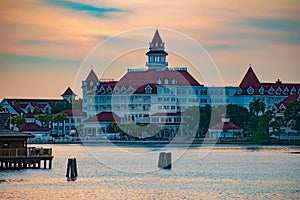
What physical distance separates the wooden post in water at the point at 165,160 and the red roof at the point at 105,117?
93.6 m

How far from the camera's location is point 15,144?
66.8 metres

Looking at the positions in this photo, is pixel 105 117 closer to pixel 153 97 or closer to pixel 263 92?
pixel 153 97

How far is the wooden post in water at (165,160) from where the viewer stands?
73.3 m

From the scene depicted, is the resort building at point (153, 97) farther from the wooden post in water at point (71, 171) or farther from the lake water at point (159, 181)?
the wooden post in water at point (71, 171)

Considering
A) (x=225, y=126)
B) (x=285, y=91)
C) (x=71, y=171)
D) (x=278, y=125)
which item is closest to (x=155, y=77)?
(x=285, y=91)

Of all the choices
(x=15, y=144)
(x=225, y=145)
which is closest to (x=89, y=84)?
(x=225, y=145)

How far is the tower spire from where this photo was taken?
185 metres

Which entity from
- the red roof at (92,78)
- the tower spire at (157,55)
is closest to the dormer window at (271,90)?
the tower spire at (157,55)

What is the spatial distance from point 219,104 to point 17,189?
122726 mm

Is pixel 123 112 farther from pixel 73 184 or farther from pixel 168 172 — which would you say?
pixel 73 184

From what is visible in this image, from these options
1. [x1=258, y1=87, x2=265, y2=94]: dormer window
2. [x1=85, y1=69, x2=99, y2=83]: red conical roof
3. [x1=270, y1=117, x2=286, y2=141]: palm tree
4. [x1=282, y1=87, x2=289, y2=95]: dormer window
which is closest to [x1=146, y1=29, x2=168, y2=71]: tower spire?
[x1=85, y1=69, x2=99, y2=83]: red conical roof

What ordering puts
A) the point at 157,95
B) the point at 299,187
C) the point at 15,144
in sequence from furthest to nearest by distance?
the point at 157,95 → the point at 15,144 → the point at 299,187

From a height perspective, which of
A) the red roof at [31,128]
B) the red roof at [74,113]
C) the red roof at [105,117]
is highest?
the red roof at [74,113]

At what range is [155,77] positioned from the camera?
17588 cm
